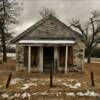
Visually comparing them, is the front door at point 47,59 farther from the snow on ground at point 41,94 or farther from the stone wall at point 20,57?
the snow on ground at point 41,94

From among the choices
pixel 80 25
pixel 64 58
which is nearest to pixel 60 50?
pixel 64 58

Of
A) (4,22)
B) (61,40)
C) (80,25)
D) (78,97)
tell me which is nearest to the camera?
(78,97)

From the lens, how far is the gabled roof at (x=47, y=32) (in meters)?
22.2

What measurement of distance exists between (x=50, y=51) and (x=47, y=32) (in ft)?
5.21

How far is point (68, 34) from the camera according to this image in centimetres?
2228

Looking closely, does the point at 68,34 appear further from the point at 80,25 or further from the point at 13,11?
the point at 80,25

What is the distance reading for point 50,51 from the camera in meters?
22.2

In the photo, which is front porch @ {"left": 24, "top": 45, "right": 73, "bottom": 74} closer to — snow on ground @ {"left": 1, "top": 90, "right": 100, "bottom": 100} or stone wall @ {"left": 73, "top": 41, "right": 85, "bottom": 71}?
stone wall @ {"left": 73, "top": 41, "right": 85, "bottom": 71}

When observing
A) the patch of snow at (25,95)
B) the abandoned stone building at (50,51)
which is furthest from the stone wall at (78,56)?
the patch of snow at (25,95)

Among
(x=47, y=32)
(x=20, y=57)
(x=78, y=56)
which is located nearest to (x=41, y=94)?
(x=20, y=57)

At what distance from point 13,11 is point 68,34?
44.9ft

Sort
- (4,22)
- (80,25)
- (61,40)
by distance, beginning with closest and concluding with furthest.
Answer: (61,40)
(4,22)
(80,25)

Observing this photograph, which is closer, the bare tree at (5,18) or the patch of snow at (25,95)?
the patch of snow at (25,95)

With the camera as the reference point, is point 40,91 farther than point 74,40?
No
